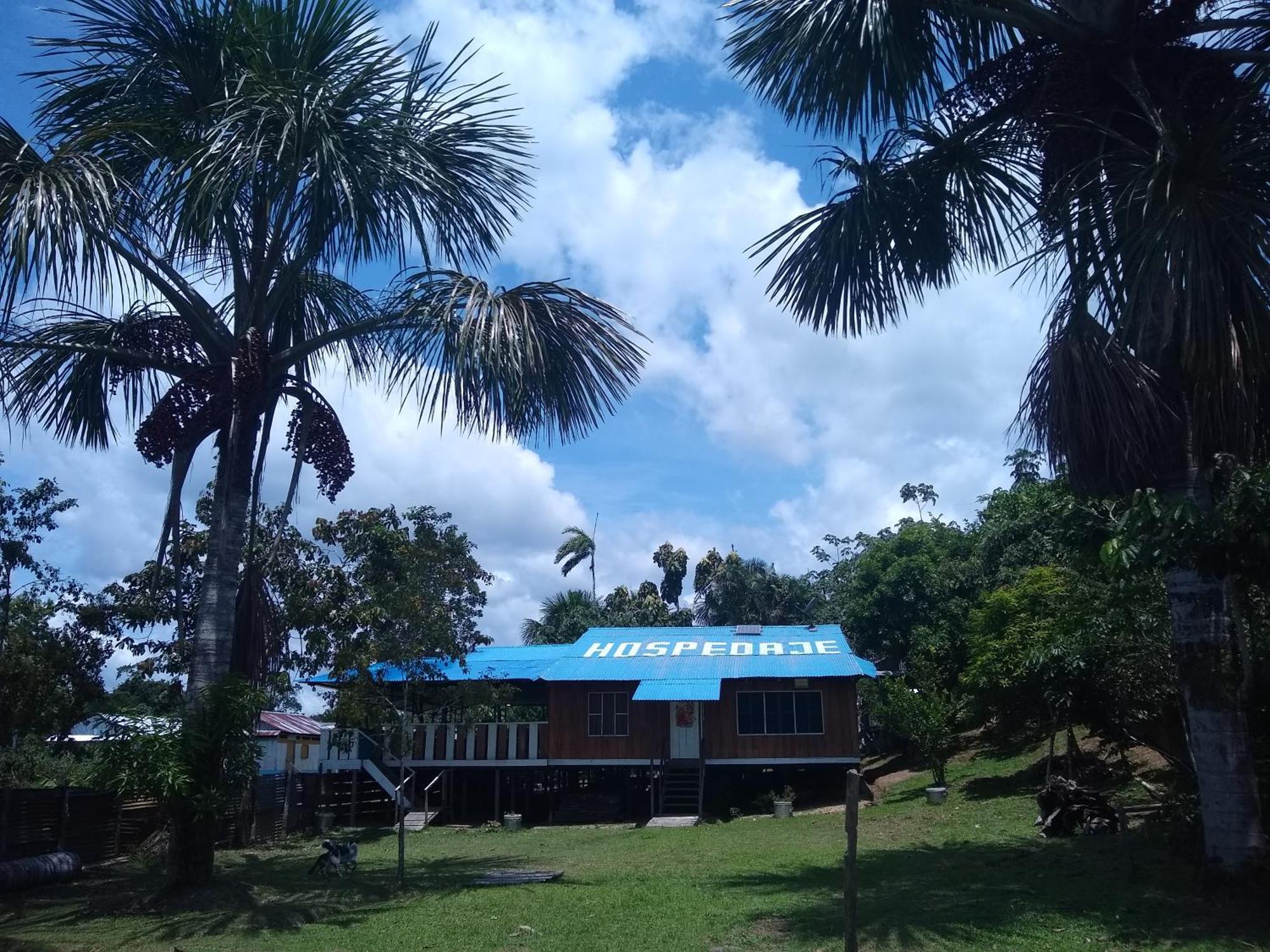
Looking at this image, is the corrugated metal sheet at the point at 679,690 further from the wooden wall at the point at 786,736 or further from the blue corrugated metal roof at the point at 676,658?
the wooden wall at the point at 786,736

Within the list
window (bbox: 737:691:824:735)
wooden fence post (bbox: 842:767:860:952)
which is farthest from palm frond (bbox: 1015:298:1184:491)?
window (bbox: 737:691:824:735)

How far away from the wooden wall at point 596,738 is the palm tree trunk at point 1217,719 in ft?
57.4

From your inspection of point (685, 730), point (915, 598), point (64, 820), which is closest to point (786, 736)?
point (685, 730)

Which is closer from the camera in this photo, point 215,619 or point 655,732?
point 215,619

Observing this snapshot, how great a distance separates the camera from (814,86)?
11.4m

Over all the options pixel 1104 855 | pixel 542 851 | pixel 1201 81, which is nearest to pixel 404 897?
pixel 542 851

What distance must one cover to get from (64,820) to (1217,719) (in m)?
17.4

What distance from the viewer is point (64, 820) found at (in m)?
17.4

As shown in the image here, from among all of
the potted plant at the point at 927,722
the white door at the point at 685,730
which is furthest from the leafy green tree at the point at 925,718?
the white door at the point at 685,730

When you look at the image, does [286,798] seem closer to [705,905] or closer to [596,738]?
[596,738]

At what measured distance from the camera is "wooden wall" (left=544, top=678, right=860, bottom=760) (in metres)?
25.9

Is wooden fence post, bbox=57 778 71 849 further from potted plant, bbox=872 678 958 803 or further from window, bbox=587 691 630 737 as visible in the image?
potted plant, bbox=872 678 958 803

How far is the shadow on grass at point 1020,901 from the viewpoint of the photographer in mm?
9016

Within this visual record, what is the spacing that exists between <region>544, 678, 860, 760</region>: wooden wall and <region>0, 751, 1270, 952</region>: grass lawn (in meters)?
7.96
